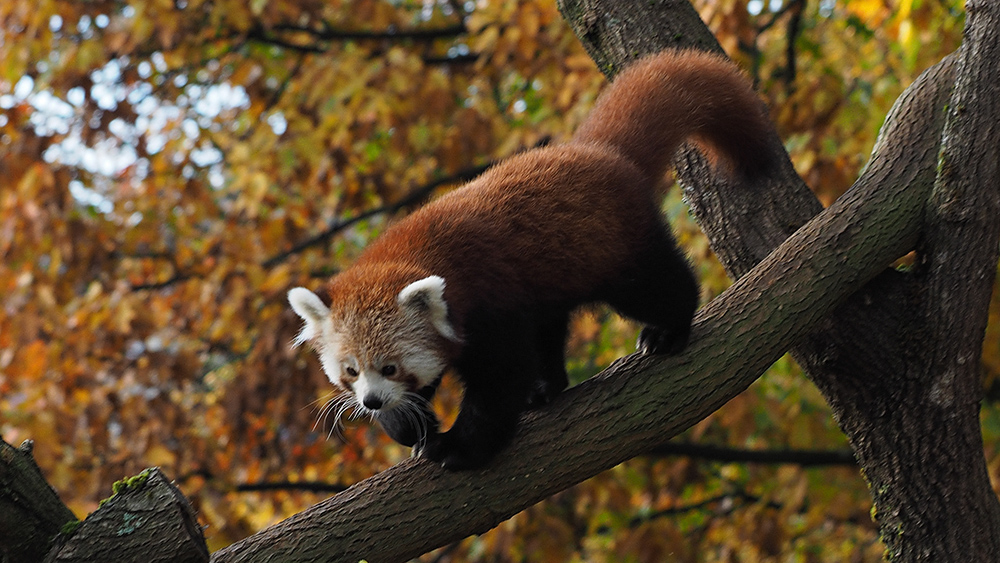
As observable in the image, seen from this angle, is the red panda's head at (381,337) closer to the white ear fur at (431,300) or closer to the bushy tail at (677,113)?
the white ear fur at (431,300)

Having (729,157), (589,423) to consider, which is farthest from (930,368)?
(589,423)

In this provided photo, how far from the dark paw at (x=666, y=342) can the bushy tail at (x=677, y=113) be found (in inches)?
23.5

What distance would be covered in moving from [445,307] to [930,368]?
1.74 meters

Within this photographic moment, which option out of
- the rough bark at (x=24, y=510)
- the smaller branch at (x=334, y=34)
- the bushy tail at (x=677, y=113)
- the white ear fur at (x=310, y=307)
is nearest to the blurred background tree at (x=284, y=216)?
the smaller branch at (x=334, y=34)

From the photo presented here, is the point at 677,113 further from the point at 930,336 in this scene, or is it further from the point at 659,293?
the point at 930,336

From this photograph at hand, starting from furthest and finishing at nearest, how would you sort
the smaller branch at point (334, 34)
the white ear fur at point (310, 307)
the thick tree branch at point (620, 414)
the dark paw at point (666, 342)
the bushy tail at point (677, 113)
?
1. the smaller branch at point (334, 34)
2. the bushy tail at point (677, 113)
3. the dark paw at point (666, 342)
4. the white ear fur at point (310, 307)
5. the thick tree branch at point (620, 414)

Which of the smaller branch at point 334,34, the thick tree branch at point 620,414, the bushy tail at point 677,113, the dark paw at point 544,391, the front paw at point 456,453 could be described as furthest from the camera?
the smaller branch at point 334,34

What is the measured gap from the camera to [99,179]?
711 centimetres

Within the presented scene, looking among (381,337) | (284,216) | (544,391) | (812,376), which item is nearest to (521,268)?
(381,337)

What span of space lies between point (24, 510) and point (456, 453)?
3.81 feet

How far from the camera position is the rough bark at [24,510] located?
7.48ft

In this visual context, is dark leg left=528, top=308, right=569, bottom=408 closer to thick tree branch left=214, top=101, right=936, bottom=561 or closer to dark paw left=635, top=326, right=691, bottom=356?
dark paw left=635, top=326, right=691, bottom=356

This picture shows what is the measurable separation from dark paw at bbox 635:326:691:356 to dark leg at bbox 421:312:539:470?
430 millimetres

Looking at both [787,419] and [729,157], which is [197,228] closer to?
[787,419]
